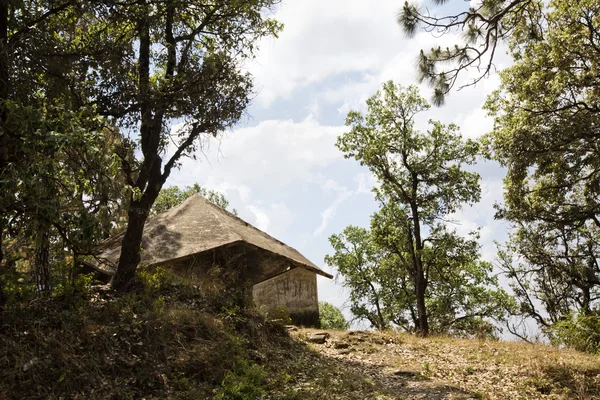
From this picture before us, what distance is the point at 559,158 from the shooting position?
14.3m

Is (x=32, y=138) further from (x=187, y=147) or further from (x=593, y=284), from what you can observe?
(x=593, y=284)

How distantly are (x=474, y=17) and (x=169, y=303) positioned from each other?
947 centimetres

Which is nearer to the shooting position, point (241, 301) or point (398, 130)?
point (241, 301)

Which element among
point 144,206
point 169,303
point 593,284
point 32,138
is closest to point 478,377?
point 169,303

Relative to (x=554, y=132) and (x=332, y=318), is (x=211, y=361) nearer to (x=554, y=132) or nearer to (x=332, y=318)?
(x=554, y=132)

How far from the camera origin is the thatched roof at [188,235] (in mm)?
14227

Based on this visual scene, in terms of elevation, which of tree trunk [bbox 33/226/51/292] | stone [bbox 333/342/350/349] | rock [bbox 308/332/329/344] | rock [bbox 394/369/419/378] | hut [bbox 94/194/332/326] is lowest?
rock [bbox 394/369/419/378]

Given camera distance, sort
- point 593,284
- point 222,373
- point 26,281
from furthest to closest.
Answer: point 593,284 < point 26,281 < point 222,373

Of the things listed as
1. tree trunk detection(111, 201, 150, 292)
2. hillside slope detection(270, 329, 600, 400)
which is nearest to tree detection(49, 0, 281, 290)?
tree trunk detection(111, 201, 150, 292)

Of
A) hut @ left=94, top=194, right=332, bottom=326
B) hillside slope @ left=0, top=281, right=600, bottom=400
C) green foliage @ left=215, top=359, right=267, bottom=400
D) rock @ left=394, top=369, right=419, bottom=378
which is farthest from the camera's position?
hut @ left=94, top=194, right=332, bottom=326

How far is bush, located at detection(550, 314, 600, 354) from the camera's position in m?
12.9

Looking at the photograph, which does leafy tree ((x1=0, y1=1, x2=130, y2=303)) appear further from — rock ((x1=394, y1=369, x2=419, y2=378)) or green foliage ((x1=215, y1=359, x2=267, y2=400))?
rock ((x1=394, y1=369, x2=419, y2=378))

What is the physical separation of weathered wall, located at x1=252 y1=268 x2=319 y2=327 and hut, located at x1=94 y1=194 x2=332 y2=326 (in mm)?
40

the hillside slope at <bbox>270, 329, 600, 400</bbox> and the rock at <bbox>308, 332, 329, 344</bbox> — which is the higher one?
the rock at <bbox>308, 332, 329, 344</bbox>
